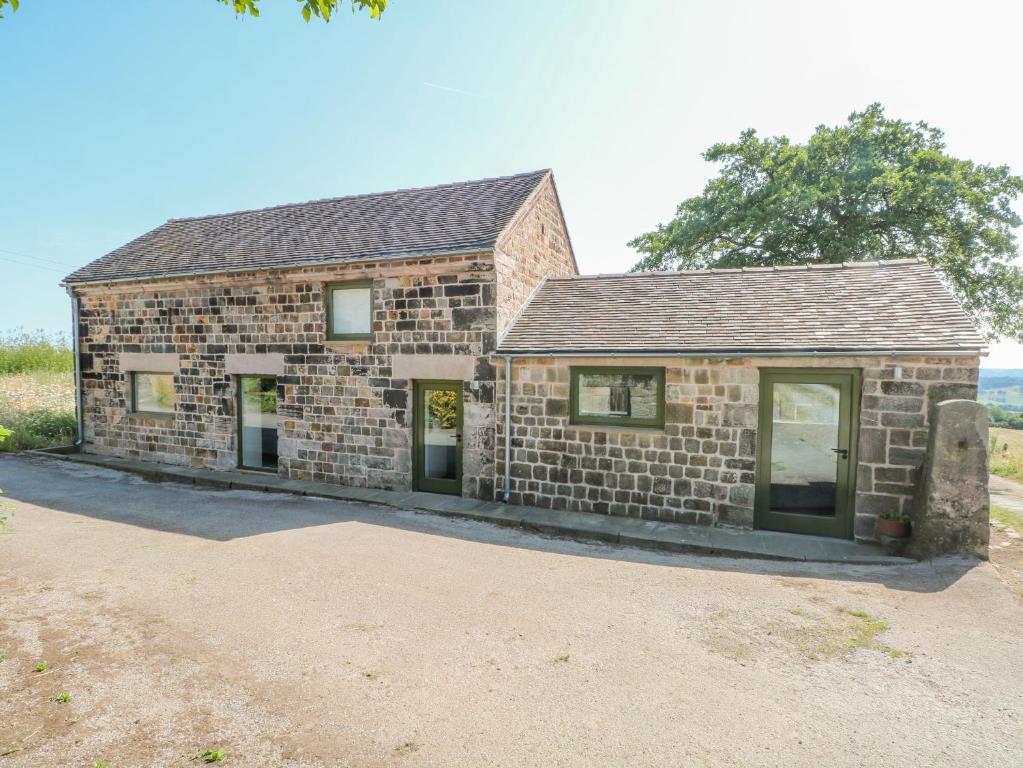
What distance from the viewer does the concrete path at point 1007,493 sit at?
1006 centimetres

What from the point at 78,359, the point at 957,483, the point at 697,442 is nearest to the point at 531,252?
the point at 697,442

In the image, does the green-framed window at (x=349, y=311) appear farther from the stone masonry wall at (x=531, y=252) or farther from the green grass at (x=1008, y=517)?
the green grass at (x=1008, y=517)

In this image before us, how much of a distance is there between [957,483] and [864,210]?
44.8ft

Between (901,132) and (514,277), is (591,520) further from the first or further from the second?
(901,132)

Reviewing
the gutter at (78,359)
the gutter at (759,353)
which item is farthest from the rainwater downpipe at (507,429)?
the gutter at (78,359)

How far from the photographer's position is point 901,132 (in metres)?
17.6

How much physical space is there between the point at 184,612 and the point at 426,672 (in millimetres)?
2658

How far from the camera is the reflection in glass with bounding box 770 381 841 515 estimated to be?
7828 mm

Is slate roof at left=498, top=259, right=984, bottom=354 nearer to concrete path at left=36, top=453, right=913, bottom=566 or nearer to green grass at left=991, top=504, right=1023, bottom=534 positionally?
concrete path at left=36, top=453, right=913, bottom=566

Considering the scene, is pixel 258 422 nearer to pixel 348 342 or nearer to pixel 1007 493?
pixel 348 342

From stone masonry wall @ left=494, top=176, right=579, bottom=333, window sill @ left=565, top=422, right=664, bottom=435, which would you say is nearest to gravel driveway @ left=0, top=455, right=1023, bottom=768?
window sill @ left=565, top=422, right=664, bottom=435

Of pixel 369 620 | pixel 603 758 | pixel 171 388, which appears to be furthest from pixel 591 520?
pixel 171 388

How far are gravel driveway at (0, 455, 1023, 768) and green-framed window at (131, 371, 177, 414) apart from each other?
5633 mm

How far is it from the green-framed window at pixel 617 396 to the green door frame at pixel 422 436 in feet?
7.48
